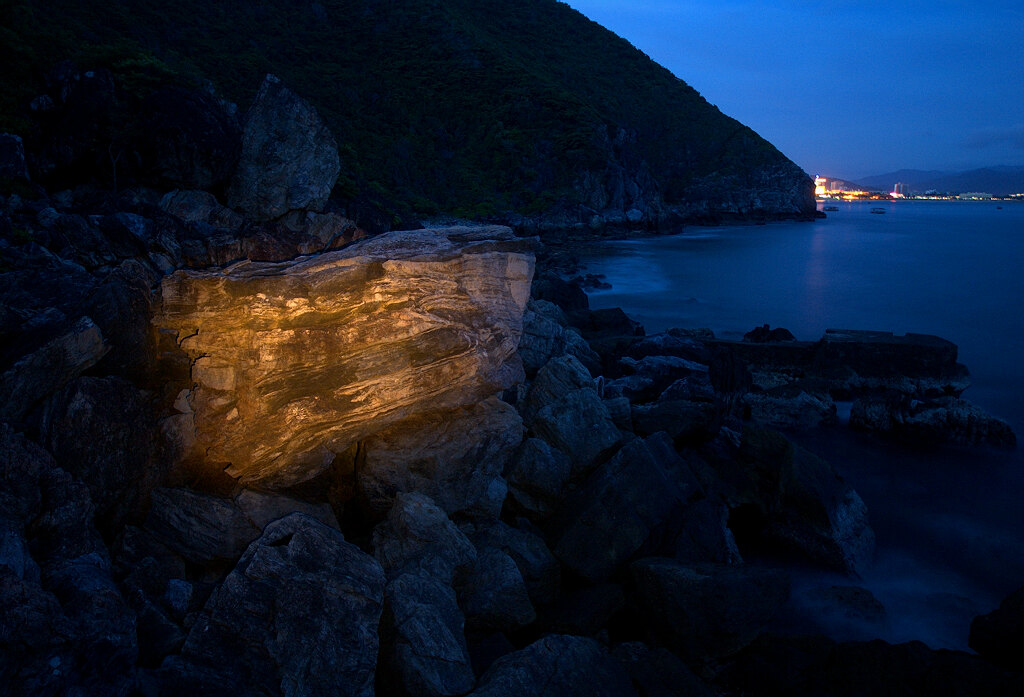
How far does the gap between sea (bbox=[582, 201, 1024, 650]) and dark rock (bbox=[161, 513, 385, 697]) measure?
5.25 metres

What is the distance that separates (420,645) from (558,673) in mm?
945

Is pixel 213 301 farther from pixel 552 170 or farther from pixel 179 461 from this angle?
pixel 552 170

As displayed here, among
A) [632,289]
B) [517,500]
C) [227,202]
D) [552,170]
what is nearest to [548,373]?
[517,500]

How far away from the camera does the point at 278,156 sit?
25281mm

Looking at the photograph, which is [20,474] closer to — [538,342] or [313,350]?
[313,350]

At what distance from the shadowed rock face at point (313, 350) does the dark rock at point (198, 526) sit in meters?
0.43

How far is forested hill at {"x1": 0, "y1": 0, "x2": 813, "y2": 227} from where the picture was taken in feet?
149

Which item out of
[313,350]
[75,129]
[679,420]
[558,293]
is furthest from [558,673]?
[75,129]

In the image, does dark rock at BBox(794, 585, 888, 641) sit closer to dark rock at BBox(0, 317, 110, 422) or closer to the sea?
the sea

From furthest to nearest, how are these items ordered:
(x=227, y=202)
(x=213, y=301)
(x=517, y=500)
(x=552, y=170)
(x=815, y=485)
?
(x=552, y=170) → (x=227, y=202) → (x=815, y=485) → (x=517, y=500) → (x=213, y=301)

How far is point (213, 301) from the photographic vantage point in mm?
5266

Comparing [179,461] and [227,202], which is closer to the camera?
[179,461]

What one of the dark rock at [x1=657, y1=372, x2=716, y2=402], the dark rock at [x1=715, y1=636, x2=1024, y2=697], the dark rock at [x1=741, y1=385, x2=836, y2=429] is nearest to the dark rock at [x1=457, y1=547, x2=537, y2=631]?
the dark rock at [x1=715, y1=636, x2=1024, y2=697]

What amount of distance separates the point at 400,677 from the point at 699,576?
2.82 metres
